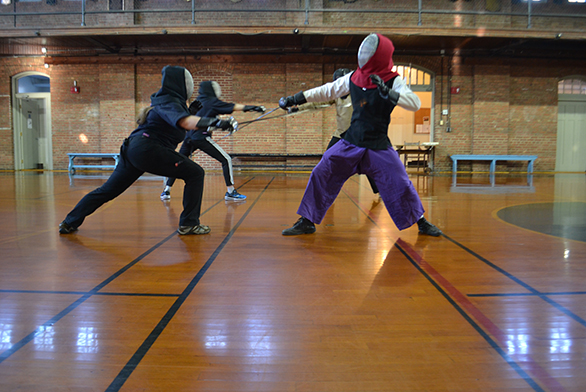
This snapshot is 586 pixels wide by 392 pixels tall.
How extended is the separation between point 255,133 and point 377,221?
896 cm

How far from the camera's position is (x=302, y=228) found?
3404 mm

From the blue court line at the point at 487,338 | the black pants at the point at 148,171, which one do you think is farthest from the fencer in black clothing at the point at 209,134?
the blue court line at the point at 487,338

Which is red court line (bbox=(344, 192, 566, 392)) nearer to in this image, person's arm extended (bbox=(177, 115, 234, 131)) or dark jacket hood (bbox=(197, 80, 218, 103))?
person's arm extended (bbox=(177, 115, 234, 131))

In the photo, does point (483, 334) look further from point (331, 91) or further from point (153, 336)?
point (331, 91)

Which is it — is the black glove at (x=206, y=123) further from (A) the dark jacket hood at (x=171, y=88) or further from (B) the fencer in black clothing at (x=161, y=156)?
(A) the dark jacket hood at (x=171, y=88)

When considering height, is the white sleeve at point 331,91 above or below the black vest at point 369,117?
above

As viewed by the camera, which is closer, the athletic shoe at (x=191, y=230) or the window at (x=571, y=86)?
the athletic shoe at (x=191, y=230)

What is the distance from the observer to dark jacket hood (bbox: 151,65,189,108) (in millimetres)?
3041

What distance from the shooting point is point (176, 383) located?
124 centimetres

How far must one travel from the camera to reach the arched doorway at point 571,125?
12961mm

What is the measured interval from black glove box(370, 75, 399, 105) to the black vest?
8.5 inches

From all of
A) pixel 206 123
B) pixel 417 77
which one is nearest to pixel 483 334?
pixel 206 123

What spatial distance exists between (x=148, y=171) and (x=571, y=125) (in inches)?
559

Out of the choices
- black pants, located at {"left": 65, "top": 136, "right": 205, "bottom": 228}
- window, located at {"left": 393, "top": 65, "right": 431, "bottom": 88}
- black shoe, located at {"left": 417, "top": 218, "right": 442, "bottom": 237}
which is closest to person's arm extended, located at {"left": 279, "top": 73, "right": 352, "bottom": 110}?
black pants, located at {"left": 65, "top": 136, "right": 205, "bottom": 228}
